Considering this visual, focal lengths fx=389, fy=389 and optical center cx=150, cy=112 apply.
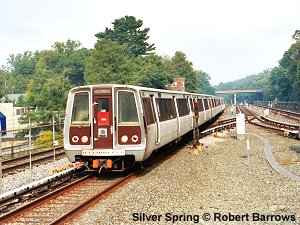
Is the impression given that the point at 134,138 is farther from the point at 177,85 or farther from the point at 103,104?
the point at 177,85

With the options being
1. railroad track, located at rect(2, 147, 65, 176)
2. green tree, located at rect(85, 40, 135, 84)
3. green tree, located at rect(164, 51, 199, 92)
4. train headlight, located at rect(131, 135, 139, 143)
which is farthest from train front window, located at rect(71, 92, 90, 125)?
green tree, located at rect(164, 51, 199, 92)

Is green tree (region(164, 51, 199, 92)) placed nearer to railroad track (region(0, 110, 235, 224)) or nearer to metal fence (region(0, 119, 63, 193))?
metal fence (region(0, 119, 63, 193))

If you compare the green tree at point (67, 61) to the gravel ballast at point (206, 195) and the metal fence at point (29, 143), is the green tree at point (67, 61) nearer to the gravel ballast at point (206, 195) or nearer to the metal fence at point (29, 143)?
the metal fence at point (29, 143)

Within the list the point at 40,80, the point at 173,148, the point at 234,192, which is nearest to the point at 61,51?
the point at 40,80

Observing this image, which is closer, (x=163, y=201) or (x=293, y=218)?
(x=293, y=218)

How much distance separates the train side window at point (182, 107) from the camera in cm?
1858

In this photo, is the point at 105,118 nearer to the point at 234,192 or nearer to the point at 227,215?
the point at 234,192

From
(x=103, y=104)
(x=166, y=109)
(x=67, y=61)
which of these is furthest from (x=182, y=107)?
(x=67, y=61)

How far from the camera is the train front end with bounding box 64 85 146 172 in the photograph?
466 inches

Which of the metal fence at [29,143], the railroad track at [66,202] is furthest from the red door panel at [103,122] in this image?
the metal fence at [29,143]

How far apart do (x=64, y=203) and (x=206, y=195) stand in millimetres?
3524

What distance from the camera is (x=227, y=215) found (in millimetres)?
8219

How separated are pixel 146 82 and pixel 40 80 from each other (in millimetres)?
17782

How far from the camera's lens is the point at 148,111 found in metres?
12.8
